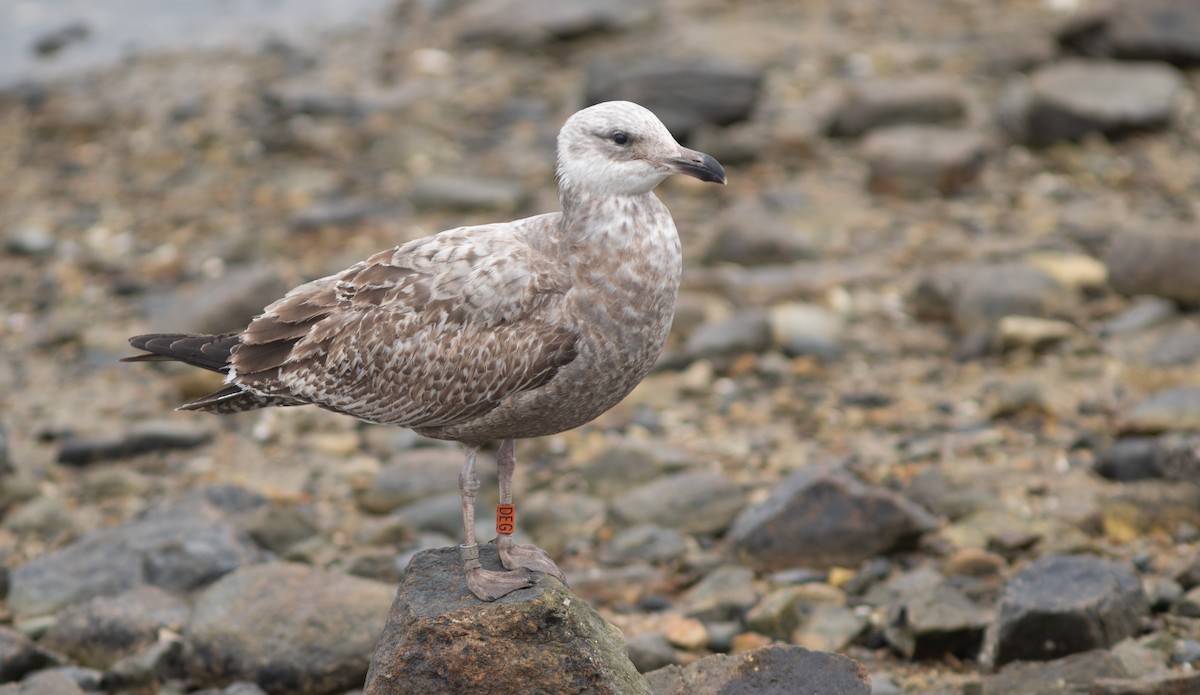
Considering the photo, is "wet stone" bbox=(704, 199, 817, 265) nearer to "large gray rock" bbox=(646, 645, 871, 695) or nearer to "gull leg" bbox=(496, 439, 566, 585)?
"gull leg" bbox=(496, 439, 566, 585)

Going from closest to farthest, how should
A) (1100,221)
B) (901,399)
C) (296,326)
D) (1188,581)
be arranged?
(296,326), (1188,581), (901,399), (1100,221)

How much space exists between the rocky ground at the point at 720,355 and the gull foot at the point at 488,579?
216cm

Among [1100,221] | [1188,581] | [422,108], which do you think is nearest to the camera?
[1188,581]

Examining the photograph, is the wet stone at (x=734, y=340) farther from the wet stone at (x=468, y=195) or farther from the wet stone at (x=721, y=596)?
the wet stone at (x=468, y=195)

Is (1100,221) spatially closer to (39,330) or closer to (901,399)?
(901,399)

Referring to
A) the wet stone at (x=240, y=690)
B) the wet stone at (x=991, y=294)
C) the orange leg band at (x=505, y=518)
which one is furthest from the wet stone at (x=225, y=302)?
the orange leg band at (x=505, y=518)

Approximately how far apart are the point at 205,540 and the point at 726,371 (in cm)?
534

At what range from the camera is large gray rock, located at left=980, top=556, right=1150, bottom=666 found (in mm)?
8586

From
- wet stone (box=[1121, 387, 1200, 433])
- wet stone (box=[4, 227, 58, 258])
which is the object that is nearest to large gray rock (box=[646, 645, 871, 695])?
wet stone (box=[1121, 387, 1200, 433])

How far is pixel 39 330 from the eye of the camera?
15.8m

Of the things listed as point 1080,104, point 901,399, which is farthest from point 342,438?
point 1080,104

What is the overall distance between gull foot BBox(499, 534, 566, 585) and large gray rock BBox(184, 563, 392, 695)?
2.03m

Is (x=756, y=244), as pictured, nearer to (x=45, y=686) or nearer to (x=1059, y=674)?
(x=1059, y=674)

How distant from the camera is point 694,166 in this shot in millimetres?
7160
